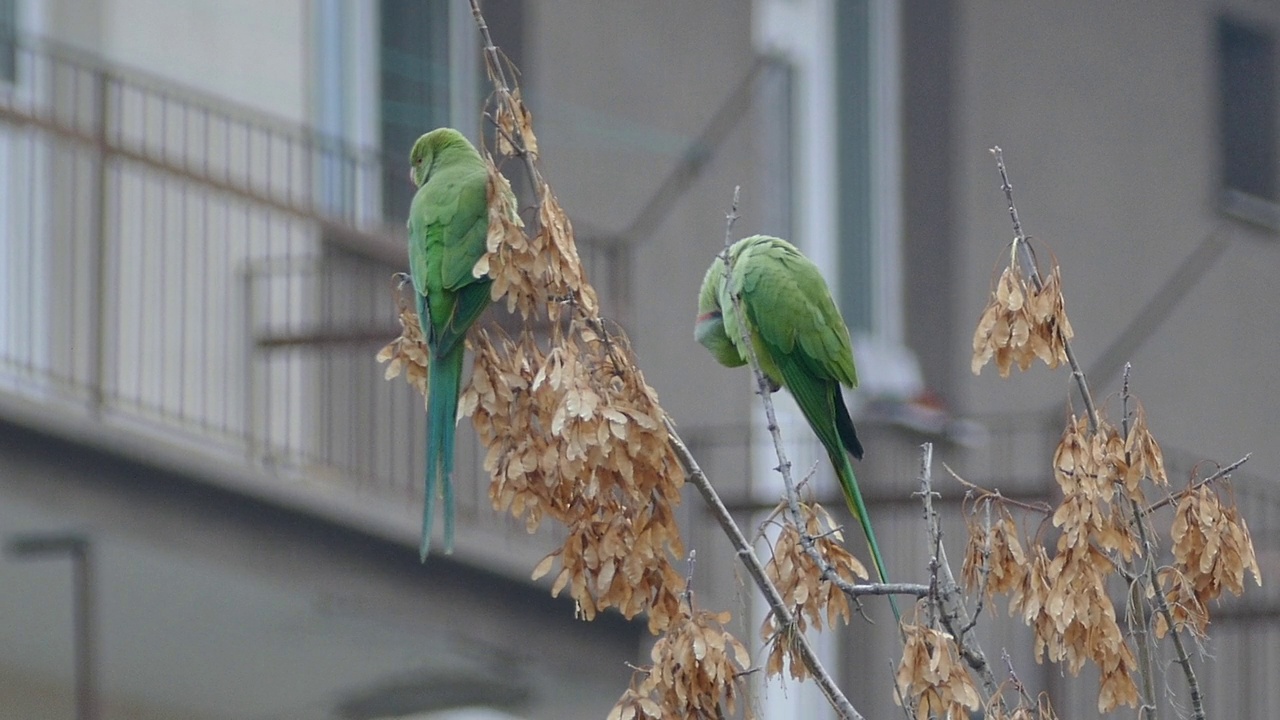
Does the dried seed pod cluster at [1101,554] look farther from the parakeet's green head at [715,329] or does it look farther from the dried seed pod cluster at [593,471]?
the parakeet's green head at [715,329]

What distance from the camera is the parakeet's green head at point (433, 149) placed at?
440cm

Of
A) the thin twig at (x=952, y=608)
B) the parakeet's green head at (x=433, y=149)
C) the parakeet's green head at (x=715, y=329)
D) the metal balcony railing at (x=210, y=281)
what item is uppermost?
the metal balcony railing at (x=210, y=281)

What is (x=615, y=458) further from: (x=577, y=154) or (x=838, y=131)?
(x=838, y=131)

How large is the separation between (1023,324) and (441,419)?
1127 millimetres

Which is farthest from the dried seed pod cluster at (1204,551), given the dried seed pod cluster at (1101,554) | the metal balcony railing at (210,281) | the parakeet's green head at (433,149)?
the metal balcony railing at (210,281)

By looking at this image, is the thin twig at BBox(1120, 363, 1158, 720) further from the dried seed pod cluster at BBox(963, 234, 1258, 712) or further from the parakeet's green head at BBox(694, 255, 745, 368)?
the parakeet's green head at BBox(694, 255, 745, 368)

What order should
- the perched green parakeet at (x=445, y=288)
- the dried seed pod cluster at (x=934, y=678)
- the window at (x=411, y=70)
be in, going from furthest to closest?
the window at (x=411, y=70)
the perched green parakeet at (x=445, y=288)
the dried seed pod cluster at (x=934, y=678)

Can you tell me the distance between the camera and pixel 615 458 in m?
3.35

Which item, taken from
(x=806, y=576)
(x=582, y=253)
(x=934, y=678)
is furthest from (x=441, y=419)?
(x=582, y=253)

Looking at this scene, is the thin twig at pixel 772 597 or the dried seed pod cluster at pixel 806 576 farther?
the dried seed pod cluster at pixel 806 576

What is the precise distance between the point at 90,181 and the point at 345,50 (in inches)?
55.1

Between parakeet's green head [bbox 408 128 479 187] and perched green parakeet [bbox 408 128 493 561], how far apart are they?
0.12 m

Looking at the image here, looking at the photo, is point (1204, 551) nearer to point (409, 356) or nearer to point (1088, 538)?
point (1088, 538)

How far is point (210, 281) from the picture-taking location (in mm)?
7605
